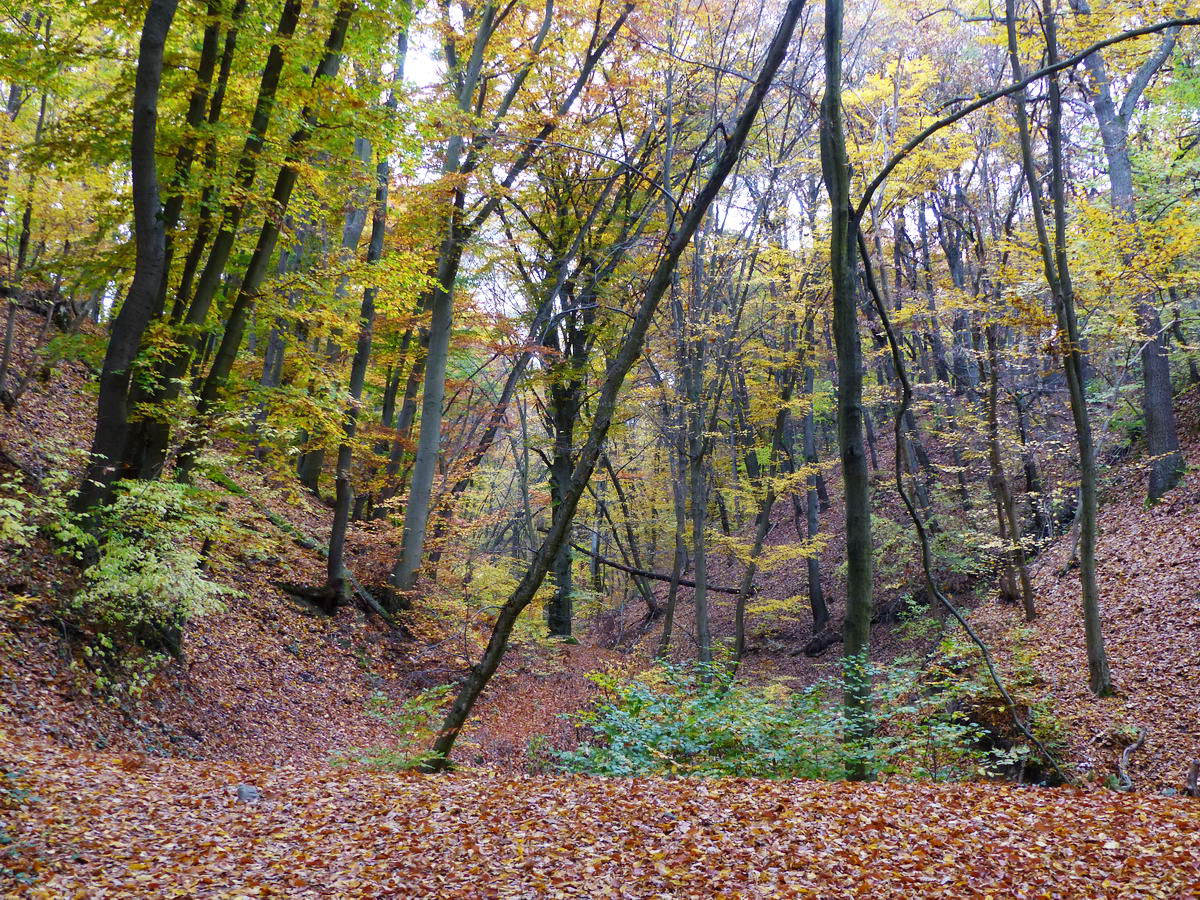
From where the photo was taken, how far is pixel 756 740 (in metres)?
7.30

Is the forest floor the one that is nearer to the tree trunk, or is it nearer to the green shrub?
the green shrub

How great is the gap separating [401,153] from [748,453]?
54.3ft

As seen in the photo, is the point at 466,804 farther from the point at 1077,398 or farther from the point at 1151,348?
the point at 1151,348

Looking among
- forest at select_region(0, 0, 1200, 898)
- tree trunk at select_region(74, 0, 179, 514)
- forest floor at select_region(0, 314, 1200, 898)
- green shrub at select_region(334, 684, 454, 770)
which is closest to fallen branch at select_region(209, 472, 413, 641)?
forest at select_region(0, 0, 1200, 898)

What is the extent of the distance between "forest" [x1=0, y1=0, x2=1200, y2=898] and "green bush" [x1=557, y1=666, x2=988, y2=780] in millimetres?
51

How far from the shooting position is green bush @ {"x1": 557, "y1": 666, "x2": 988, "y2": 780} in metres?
6.97

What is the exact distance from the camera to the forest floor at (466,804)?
4473mm

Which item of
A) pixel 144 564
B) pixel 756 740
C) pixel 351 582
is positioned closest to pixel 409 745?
pixel 144 564

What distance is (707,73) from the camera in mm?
13727

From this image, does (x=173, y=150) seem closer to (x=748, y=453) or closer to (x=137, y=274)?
(x=137, y=274)

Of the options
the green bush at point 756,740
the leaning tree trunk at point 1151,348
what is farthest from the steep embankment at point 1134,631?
the green bush at point 756,740

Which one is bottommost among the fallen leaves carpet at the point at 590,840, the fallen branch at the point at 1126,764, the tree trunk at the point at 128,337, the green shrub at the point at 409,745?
the fallen branch at the point at 1126,764

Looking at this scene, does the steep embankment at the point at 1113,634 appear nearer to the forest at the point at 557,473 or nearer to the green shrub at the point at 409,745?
the forest at the point at 557,473

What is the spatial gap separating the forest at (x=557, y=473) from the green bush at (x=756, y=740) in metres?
0.05
